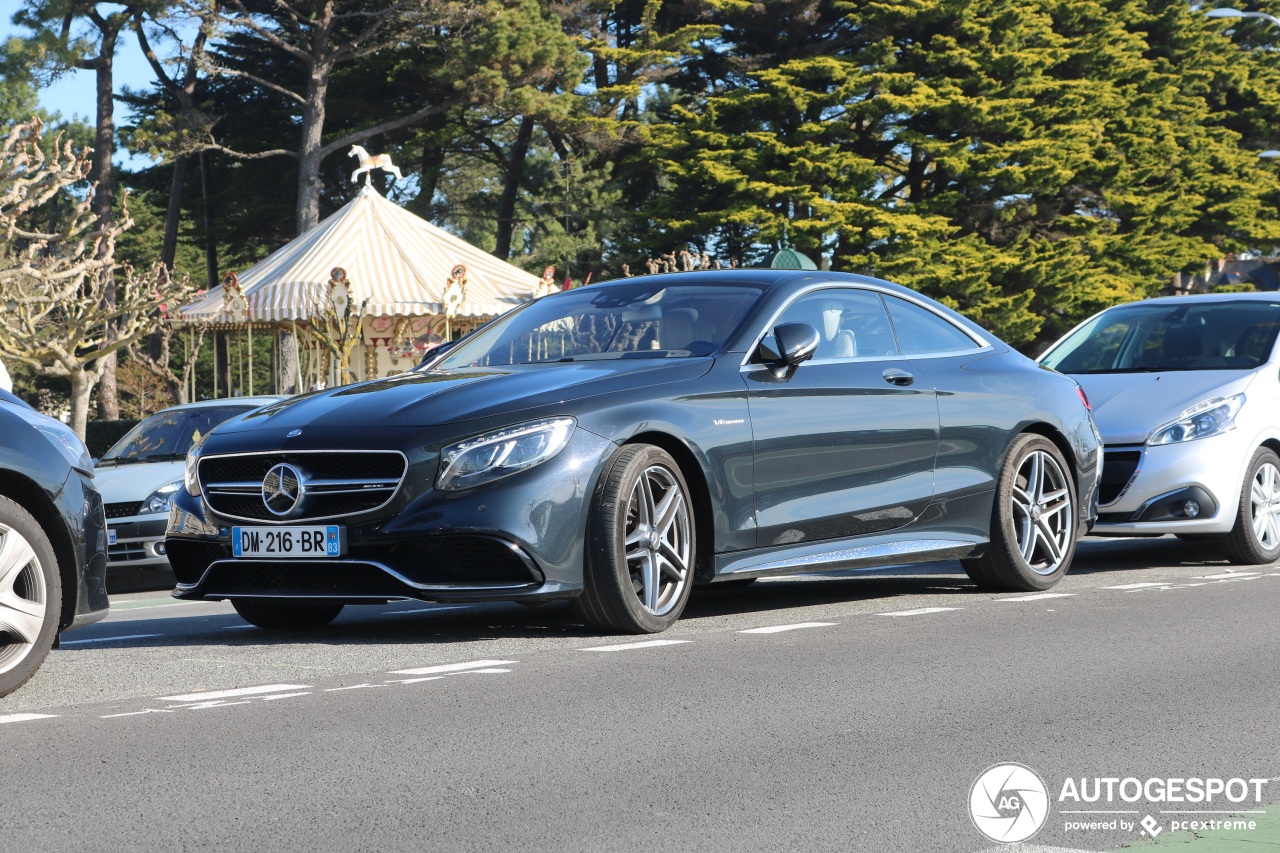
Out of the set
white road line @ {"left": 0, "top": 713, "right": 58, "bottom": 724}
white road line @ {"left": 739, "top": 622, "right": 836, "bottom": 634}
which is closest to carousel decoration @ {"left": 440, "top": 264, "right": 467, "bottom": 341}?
white road line @ {"left": 739, "top": 622, "right": 836, "bottom": 634}

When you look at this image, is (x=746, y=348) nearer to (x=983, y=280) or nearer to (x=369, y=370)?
(x=369, y=370)

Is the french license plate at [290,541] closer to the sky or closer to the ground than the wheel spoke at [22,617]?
closer to the sky

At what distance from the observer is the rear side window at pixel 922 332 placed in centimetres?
876

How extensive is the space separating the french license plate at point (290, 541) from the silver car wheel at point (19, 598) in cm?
110

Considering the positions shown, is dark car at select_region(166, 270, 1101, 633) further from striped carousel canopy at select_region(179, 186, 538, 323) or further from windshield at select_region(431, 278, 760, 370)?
striped carousel canopy at select_region(179, 186, 538, 323)

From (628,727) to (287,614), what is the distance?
2.89 metres

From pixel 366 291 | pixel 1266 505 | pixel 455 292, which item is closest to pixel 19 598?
pixel 1266 505

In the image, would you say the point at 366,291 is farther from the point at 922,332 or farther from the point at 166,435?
the point at 922,332

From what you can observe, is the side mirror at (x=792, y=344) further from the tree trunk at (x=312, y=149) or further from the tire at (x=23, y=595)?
the tree trunk at (x=312, y=149)

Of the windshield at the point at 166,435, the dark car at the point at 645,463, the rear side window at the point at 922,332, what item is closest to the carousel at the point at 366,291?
the windshield at the point at 166,435

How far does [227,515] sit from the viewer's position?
7.05m

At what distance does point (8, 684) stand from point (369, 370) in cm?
2675

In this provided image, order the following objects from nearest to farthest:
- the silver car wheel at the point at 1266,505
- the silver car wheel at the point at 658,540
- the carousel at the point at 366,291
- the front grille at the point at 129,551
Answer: the silver car wheel at the point at 658,540, the silver car wheel at the point at 1266,505, the front grille at the point at 129,551, the carousel at the point at 366,291

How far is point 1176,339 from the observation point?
11555 mm
